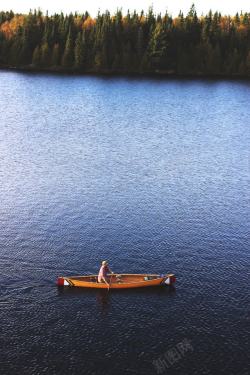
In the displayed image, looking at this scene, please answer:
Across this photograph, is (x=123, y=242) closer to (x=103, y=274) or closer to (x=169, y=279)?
(x=103, y=274)

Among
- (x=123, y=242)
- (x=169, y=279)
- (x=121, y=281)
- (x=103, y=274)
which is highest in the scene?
(x=123, y=242)

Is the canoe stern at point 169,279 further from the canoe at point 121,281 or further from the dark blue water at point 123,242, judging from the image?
the dark blue water at point 123,242

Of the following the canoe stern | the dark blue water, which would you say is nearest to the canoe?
the canoe stern

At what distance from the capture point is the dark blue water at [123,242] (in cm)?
3606

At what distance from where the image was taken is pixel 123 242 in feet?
174

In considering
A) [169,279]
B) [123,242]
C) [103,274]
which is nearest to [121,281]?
[103,274]

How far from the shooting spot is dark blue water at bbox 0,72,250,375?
36062 mm

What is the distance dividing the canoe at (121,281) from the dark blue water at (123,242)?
71 centimetres

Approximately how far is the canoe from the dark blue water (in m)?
0.71

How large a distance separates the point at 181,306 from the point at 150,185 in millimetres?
31186

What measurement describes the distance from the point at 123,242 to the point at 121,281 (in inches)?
343

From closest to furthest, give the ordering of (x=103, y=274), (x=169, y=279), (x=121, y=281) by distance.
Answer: (x=103, y=274), (x=169, y=279), (x=121, y=281)

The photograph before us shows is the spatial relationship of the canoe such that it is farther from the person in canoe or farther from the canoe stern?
the person in canoe

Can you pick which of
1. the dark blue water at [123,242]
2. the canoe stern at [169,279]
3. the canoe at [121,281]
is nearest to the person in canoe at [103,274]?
the canoe at [121,281]
